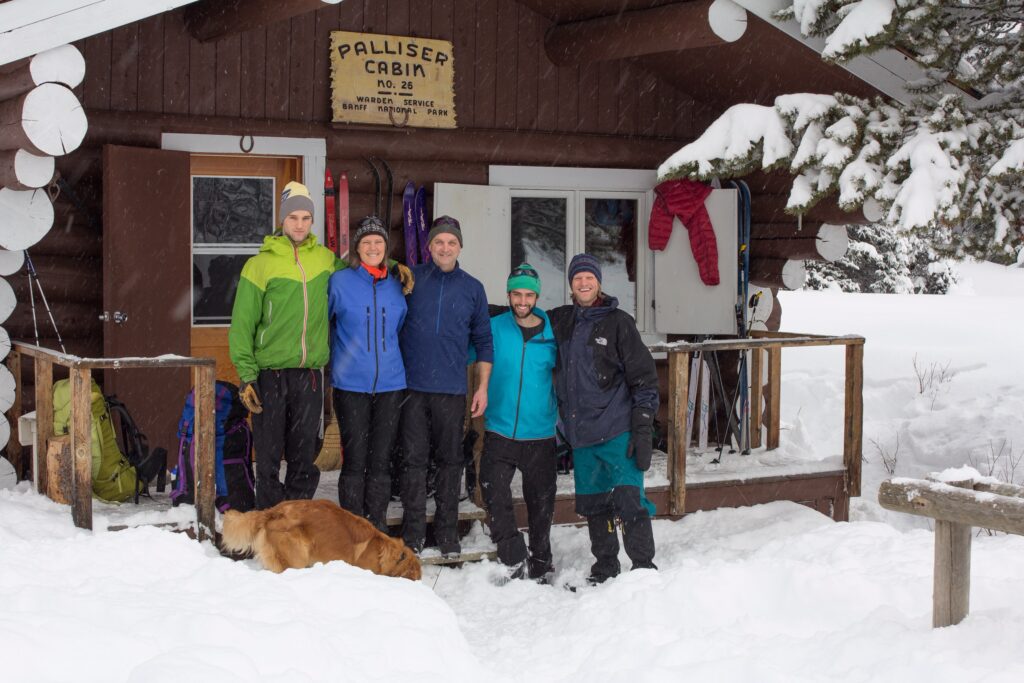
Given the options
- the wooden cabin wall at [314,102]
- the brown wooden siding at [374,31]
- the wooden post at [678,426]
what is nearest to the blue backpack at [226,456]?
the wooden cabin wall at [314,102]

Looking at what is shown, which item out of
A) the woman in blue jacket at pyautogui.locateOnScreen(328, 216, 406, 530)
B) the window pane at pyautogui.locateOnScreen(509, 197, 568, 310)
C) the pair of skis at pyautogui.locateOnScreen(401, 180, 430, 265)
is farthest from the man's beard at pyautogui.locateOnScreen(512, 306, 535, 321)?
the window pane at pyautogui.locateOnScreen(509, 197, 568, 310)

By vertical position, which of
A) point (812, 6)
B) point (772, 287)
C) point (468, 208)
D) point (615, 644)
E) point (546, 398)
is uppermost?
point (812, 6)

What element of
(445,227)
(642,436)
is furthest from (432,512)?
(445,227)

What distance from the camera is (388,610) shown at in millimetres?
4586

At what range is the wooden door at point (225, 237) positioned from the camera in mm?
7617

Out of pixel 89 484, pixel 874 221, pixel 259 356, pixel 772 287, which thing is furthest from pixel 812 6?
pixel 89 484

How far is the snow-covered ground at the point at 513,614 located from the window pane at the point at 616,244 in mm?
2172

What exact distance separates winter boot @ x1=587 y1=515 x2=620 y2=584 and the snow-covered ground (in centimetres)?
22

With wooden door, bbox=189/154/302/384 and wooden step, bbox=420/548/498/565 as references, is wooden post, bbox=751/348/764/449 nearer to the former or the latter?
wooden step, bbox=420/548/498/565

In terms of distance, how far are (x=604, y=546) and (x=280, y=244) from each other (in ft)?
7.41

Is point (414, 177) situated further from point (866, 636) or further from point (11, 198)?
point (866, 636)

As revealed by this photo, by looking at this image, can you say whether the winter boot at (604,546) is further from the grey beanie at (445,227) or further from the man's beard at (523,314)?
the grey beanie at (445,227)

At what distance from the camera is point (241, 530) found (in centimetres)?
506

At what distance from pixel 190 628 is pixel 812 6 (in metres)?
5.02
